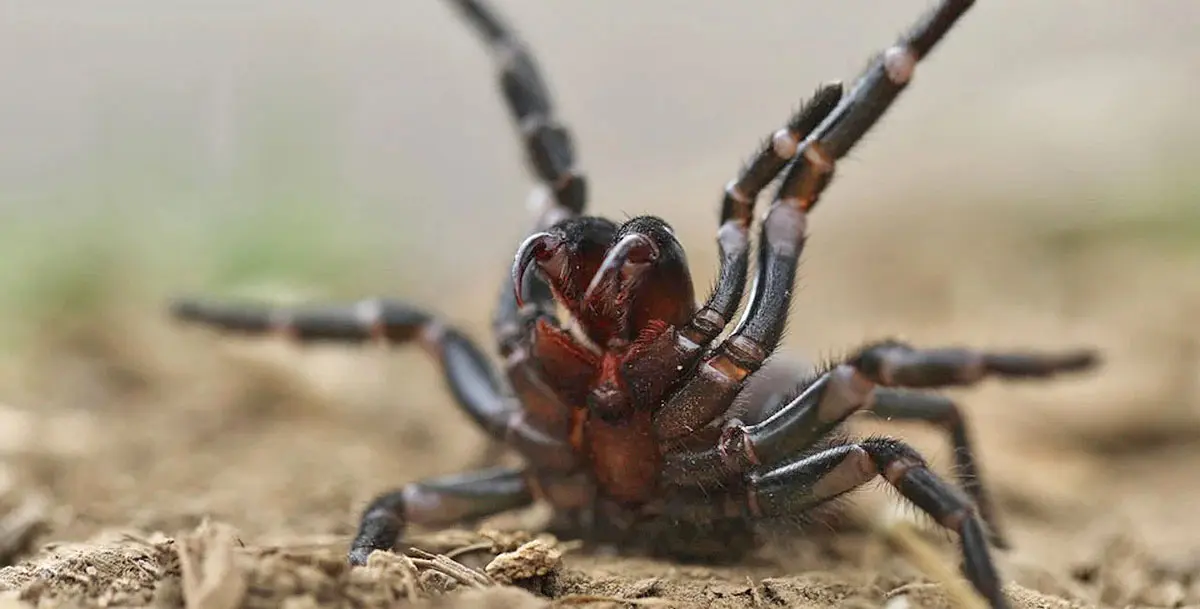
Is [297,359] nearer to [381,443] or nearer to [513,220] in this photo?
[381,443]

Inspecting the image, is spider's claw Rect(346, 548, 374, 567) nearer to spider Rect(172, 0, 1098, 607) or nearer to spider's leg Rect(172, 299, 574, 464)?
spider Rect(172, 0, 1098, 607)

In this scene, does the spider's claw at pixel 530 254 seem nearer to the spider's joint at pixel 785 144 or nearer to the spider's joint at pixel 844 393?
the spider's joint at pixel 785 144

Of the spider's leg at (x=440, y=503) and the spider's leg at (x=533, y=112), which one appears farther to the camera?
the spider's leg at (x=533, y=112)

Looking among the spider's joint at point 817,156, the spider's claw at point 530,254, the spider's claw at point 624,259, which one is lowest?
the spider's claw at point 624,259

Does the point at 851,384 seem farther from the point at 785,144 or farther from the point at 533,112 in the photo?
the point at 533,112

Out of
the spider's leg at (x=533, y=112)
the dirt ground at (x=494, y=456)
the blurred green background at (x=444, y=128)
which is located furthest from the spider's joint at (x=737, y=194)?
the blurred green background at (x=444, y=128)

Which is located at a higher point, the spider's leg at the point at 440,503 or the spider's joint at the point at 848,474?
the spider's leg at the point at 440,503
